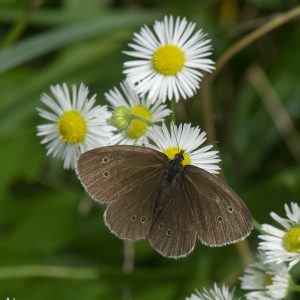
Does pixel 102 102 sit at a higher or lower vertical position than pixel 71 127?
higher

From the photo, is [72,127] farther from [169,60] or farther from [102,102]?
[102,102]

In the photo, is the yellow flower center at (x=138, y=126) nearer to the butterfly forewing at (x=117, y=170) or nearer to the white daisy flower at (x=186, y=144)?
the white daisy flower at (x=186, y=144)

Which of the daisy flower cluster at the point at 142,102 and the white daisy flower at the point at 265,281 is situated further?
the daisy flower cluster at the point at 142,102


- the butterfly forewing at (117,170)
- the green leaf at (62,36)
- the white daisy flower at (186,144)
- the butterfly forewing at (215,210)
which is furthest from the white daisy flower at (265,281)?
the green leaf at (62,36)

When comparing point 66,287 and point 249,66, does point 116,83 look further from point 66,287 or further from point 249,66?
point 66,287

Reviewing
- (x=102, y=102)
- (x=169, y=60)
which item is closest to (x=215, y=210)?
(x=169, y=60)

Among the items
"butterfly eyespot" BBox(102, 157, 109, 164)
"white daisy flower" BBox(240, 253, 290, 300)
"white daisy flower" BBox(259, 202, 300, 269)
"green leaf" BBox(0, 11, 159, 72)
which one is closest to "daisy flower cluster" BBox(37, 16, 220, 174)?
"butterfly eyespot" BBox(102, 157, 109, 164)
